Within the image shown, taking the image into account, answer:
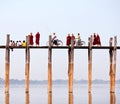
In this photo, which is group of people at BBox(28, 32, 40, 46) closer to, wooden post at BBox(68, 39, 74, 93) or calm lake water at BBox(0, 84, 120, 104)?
wooden post at BBox(68, 39, 74, 93)

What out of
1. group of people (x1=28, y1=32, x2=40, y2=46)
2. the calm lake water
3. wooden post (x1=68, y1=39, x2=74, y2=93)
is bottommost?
the calm lake water

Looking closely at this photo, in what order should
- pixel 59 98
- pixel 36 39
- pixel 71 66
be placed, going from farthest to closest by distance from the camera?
1. pixel 59 98
2. pixel 36 39
3. pixel 71 66

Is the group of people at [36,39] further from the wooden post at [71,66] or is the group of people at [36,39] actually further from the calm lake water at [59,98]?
the calm lake water at [59,98]

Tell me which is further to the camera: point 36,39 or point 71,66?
point 36,39

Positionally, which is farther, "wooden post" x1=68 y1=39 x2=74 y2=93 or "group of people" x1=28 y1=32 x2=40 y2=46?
"group of people" x1=28 y1=32 x2=40 y2=46

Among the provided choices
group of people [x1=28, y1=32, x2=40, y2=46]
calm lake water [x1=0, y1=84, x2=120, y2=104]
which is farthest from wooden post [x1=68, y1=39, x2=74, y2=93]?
group of people [x1=28, y1=32, x2=40, y2=46]

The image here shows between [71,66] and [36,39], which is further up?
[36,39]

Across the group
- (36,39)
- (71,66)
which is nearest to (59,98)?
(36,39)

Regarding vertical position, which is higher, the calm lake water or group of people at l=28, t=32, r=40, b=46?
group of people at l=28, t=32, r=40, b=46

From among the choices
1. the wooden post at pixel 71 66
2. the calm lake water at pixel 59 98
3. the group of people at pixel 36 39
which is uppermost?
the group of people at pixel 36 39

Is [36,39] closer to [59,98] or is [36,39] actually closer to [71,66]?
[71,66]

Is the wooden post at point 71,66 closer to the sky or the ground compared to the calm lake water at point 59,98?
closer to the sky

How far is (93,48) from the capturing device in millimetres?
43031

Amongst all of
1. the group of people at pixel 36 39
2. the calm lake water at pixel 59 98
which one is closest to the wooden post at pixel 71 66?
the calm lake water at pixel 59 98
